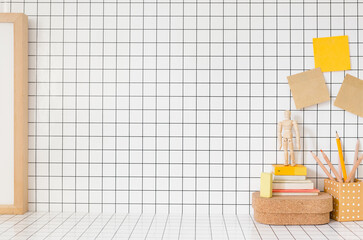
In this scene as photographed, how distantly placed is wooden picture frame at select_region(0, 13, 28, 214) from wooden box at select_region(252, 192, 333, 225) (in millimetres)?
1321

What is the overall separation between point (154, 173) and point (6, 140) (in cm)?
87

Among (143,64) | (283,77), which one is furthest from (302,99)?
(143,64)

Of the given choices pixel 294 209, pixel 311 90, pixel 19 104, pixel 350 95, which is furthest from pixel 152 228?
pixel 350 95

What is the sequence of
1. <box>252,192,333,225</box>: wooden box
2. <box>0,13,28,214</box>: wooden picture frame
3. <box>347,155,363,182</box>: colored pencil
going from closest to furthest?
<box>252,192,333,225</box>: wooden box
<box>347,155,363,182</box>: colored pencil
<box>0,13,28,214</box>: wooden picture frame

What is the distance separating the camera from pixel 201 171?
2779mm

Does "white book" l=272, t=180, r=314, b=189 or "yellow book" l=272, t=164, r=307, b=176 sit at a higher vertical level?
"yellow book" l=272, t=164, r=307, b=176

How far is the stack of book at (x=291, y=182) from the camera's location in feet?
8.50

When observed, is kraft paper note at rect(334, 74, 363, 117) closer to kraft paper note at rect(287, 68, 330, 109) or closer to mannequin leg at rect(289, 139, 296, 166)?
kraft paper note at rect(287, 68, 330, 109)

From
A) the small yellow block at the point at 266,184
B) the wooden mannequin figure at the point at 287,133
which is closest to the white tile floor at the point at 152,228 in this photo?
the small yellow block at the point at 266,184

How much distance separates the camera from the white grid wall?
2.76m

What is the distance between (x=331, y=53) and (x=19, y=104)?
1789 mm

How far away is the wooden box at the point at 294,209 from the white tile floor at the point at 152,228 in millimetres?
42

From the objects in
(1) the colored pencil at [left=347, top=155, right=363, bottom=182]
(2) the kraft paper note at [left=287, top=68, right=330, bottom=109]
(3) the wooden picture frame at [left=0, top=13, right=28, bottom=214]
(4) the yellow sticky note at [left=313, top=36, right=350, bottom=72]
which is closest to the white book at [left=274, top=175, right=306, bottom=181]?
(1) the colored pencil at [left=347, top=155, right=363, bottom=182]

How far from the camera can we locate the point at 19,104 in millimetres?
2730
